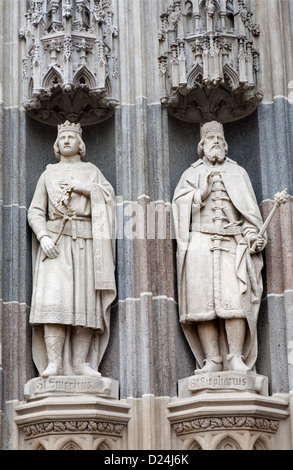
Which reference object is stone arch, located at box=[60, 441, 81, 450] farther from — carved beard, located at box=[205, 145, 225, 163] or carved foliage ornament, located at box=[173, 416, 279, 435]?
carved beard, located at box=[205, 145, 225, 163]

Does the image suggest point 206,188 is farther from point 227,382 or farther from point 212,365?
point 227,382

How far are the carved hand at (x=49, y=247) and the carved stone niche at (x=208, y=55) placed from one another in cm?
189

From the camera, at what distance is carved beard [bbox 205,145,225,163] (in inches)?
460

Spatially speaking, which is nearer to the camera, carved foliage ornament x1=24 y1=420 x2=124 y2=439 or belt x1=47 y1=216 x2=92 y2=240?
carved foliage ornament x1=24 y1=420 x2=124 y2=439

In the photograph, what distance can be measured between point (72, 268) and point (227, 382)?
6.04 feet

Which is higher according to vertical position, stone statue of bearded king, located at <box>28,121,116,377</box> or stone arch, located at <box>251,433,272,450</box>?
stone statue of bearded king, located at <box>28,121,116,377</box>

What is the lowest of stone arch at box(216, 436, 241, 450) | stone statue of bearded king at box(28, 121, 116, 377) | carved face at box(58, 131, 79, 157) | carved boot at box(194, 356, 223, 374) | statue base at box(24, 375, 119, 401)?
stone arch at box(216, 436, 241, 450)

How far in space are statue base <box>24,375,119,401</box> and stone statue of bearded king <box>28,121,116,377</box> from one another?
0.10 m

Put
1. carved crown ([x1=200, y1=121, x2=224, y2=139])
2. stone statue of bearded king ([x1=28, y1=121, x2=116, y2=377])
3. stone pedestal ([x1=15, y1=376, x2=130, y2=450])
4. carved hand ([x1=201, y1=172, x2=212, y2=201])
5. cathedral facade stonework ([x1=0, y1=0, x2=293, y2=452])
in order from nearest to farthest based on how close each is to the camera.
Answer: stone pedestal ([x1=15, y1=376, x2=130, y2=450])
cathedral facade stonework ([x1=0, y1=0, x2=293, y2=452])
stone statue of bearded king ([x1=28, y1=121, x2=116, y2=377])
carved hand ([x1=201, y1=172, x2=212, y2=201])
carved crown ([x1=200, y1=121, x2=224, y2=139])

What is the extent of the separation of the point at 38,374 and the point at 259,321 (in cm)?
220

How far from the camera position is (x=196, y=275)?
11.2 meters

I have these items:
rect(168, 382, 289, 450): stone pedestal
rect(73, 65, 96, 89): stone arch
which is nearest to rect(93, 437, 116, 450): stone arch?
rect(168, 382, 289, 450): stone pedestal

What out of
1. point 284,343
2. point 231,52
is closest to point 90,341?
point 284,343

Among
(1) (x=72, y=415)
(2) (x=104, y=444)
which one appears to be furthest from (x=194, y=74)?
(2) (x=104, y=444)
